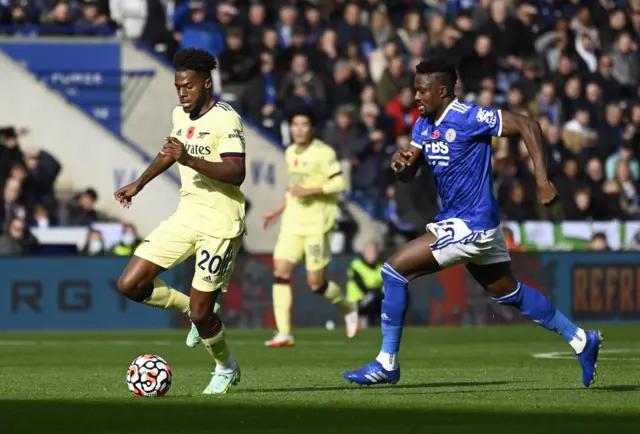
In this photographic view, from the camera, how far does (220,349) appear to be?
10.7 metres

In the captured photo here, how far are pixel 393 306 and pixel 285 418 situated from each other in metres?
2.22

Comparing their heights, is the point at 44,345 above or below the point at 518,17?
below

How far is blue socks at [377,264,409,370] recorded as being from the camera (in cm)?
1092

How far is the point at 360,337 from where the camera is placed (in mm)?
19109

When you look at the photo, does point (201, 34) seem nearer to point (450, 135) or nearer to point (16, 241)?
point (16, 241)

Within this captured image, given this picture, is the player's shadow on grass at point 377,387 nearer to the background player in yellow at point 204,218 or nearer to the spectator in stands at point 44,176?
the background player in yellow at point 204,218

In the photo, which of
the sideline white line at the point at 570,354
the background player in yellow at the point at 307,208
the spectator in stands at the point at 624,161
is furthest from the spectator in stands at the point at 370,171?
the sideline white line at the point at 570,354

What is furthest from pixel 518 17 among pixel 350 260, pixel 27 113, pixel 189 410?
pixel 189 410

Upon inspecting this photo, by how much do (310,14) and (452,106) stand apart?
1511 centimetres

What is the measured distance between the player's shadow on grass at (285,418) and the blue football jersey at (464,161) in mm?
1513

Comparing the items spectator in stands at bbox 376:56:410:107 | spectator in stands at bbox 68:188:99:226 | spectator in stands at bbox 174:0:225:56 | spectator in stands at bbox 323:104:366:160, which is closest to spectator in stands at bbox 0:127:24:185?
spectator in stands at bbox 68:188:99:226

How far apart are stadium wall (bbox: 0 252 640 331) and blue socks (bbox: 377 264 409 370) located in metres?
11.0

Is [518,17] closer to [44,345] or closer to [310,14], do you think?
[310,14]

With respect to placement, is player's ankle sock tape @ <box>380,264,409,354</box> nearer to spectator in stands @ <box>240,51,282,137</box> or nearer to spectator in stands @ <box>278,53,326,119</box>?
spectator in stands @ <box>278,53,326,119</box>
